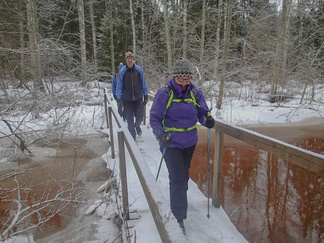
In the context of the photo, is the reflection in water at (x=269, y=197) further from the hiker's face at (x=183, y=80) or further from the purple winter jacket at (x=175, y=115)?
the hiker's face at (x=183, y=80)

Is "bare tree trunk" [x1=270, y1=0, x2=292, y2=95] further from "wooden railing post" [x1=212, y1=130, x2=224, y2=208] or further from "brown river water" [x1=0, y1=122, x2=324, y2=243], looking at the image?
"wooden railing post" [x1=212, y1=130, x2=224, y2=208]

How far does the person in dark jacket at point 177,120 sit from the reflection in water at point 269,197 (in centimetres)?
128

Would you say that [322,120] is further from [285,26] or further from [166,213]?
[166,213]

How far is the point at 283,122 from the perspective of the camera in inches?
365

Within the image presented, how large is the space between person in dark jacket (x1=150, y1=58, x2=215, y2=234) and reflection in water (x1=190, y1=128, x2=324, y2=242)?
1.28 meters

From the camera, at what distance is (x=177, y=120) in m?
2.53

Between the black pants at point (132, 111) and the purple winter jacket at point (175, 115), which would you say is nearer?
the purple winter jacket at point (175, 115)

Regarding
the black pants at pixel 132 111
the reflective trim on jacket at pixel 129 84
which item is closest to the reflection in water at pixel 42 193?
the black pants at pixel 132 111

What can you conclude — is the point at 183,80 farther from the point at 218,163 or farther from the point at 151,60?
the point at 151,60

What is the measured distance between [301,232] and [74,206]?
3.40 m

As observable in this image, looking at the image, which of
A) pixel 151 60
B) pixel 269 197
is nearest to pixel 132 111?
pixel 269 197

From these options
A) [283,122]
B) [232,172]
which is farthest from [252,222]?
Result: [283,122]

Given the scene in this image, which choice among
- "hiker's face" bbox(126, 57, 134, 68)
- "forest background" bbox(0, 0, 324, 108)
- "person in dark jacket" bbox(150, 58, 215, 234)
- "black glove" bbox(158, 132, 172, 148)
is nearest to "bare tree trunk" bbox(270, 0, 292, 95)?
"forest background" bbox(0, 0, 324, 108)

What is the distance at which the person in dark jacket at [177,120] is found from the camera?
2.50 m
